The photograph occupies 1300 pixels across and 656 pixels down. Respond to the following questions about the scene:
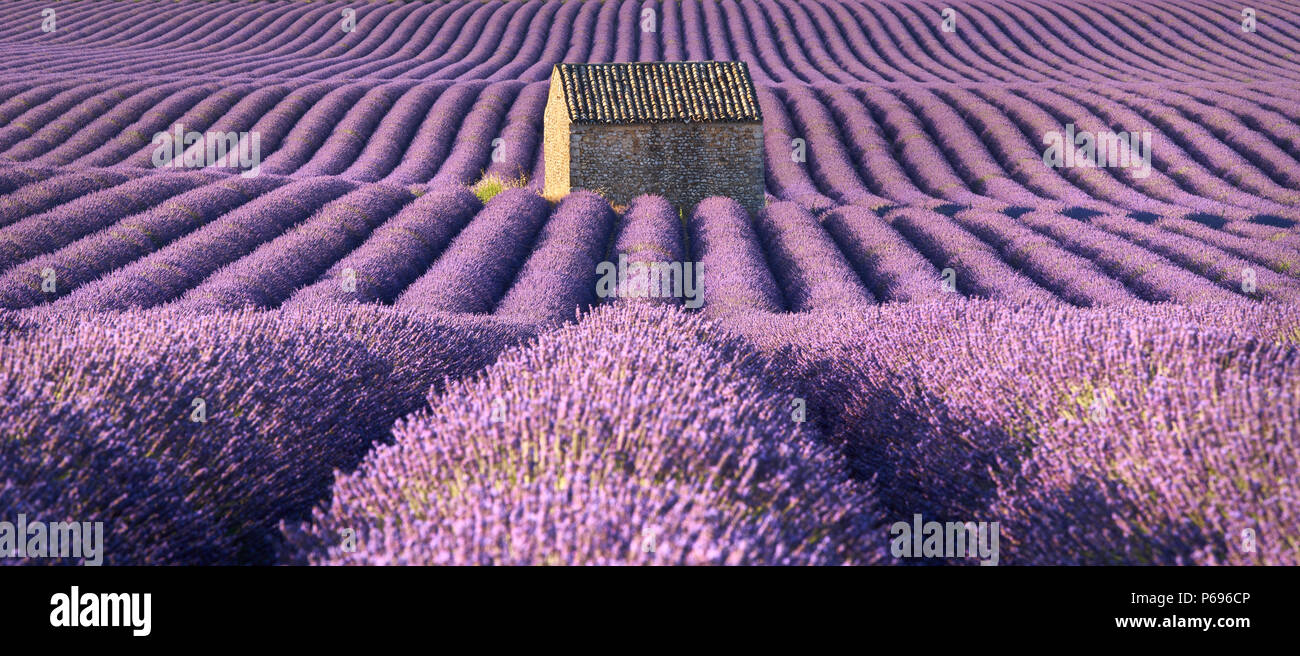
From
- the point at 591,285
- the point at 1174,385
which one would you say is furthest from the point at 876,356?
the point at 591,285

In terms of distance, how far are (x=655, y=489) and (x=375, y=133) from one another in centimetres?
2190

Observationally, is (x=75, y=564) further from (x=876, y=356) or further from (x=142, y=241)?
(x=142, y=241)

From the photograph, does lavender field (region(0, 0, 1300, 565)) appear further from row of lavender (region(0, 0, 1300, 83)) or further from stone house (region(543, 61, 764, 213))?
row of lavender (region(0, 0, 1300, 83))

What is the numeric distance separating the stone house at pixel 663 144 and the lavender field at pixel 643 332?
0.70 metres

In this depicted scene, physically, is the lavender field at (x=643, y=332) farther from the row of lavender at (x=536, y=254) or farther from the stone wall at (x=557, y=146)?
the stone wall at (x=557, y=146)

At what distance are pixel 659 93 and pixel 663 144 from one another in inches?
51.7

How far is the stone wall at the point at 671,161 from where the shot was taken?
1623 centimetres

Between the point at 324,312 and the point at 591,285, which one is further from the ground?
the point at 591,285

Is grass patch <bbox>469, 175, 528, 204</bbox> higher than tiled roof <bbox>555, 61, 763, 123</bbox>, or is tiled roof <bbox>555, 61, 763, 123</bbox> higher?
tiled roof <bbox>555, 61, 763, 123</bbox>

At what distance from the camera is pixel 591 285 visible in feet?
32.7

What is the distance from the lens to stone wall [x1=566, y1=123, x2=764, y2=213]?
16234mm

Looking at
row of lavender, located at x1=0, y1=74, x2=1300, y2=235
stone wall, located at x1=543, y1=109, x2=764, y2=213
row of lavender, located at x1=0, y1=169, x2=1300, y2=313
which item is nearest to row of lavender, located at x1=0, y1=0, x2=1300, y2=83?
row of lavender, located at x1=0, y1=74, x2=1300, y2=235

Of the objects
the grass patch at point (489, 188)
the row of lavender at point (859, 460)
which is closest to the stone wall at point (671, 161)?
the grass patch at point (489, 188)

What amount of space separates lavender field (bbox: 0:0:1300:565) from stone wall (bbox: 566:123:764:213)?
2.03ft
